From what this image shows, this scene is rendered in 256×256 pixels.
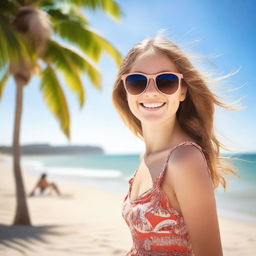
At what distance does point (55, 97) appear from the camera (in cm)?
881

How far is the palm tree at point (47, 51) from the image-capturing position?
22.8 ft

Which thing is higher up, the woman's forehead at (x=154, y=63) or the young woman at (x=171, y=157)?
the woman's forehead at (x=154, y=63)

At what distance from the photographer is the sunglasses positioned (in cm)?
175

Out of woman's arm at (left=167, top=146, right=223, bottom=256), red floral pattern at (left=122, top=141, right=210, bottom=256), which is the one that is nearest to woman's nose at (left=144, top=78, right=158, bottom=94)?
red floral pattern at (left=122, top=141, right=210, bottom=256)

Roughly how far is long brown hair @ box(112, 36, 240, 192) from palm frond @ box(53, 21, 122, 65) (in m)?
7.05

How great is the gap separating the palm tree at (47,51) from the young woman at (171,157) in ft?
16.4

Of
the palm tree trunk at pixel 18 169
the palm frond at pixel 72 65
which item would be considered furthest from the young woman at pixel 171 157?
the palm frond at pixel 72 65

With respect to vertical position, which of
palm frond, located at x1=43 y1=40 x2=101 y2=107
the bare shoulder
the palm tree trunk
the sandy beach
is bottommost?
the sandy beach

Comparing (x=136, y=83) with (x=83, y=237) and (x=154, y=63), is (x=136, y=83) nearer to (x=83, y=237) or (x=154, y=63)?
(x=154, y=63)

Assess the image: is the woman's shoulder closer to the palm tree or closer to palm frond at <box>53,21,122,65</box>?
the palm tree

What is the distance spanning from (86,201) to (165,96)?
13.9m

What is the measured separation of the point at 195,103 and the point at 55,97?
7.24 m

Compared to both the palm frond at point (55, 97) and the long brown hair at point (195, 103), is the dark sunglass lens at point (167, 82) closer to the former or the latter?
the long brown hair at point (195, 103)

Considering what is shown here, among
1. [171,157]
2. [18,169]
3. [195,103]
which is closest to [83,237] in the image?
[18,169]
